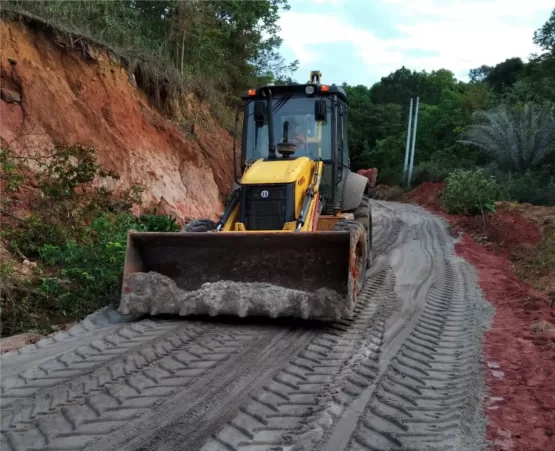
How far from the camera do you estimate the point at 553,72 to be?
3122 centimetres

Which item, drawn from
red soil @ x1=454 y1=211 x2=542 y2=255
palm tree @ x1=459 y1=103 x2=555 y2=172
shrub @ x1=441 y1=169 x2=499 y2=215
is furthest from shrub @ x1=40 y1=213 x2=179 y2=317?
palm tree @ x1=459 y1=103 x2=555 y2=172

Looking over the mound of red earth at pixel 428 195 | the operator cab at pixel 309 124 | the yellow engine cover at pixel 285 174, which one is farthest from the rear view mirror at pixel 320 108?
the mound of red earth at pixel 428 195

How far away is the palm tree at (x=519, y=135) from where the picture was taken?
2375 cm

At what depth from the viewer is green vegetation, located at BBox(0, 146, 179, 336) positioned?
675 cm

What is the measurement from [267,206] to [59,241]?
355 cm

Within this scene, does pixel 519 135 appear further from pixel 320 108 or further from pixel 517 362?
pixel 517 362

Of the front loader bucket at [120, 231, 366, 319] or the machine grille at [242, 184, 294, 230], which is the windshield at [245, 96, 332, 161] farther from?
the front loader bucket at [120, 231, 366, 319]

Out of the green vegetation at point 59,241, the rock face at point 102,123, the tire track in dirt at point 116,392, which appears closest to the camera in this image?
the tire track in dirt at point 116,392

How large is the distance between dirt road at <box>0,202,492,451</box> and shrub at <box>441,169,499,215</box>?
11879 mm

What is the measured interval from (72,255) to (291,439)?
515 cm

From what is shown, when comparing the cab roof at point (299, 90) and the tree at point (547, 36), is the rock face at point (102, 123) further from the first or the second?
the tree at point (547, 36)

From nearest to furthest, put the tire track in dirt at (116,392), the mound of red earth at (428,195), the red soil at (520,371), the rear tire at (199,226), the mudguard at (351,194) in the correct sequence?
the tire track in dirt at (116,392) → the red soil at (520,371) → the rear tire at (199,226) → the mudguard at (351,194) → the mound of red earth at (428,195)

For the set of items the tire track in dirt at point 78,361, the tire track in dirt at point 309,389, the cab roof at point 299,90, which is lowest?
the tire track in dirt at point 78,361

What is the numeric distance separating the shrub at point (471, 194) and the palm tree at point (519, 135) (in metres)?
5.72
